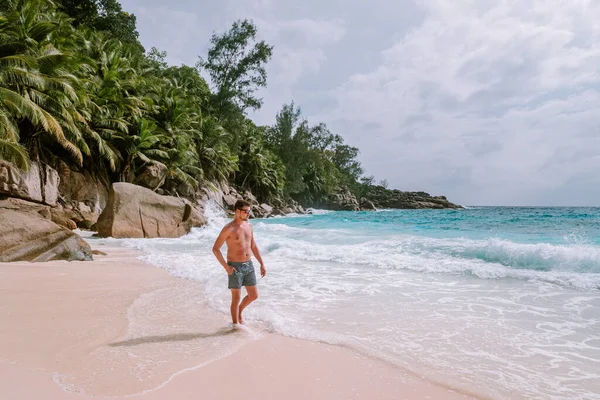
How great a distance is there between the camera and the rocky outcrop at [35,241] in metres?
6.86

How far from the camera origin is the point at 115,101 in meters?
20.8

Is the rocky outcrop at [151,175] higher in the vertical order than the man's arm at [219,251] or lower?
higher

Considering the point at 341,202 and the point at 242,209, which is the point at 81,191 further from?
the point at 341,202

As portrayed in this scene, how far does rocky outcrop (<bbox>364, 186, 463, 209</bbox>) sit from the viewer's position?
8619 cm

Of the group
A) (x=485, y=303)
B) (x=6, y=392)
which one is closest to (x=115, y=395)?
(x=6, y=392)

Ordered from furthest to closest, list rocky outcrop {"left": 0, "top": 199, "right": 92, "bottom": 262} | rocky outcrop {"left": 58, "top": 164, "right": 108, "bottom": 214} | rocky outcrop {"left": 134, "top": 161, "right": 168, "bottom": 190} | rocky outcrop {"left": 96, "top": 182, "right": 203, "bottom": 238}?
rocky outcrop {"left": 134, "top": 161, "right": 168, "bottom": 190}
rocky outcrop {"left": 58, "top": 164, "right": 108, "bottom": 214}
rocky outcrop {"left": 96, "top": 182, "right": 203, "bottom": 238}
rocky outcrop {"left": 0, "top": 199, "right": 92, "bottom": 262}

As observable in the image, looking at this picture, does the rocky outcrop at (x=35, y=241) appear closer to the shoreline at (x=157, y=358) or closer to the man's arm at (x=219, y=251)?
the shoreline at (x=157, y=358)

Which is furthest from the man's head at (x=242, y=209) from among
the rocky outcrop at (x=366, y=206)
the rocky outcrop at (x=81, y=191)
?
the rocky outcrop at (x=366, y=206)

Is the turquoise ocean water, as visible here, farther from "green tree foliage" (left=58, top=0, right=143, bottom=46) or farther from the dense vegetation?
"green tree foliage" (left=58, top=0, right=143, bottom=46)

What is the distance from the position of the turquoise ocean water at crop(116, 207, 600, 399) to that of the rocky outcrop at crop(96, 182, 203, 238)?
4.22 metres

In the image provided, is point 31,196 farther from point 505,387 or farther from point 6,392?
point 505,387

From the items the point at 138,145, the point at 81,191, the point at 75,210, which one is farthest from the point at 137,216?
the point at 138,145

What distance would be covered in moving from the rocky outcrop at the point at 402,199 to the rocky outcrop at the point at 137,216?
74.1 metres

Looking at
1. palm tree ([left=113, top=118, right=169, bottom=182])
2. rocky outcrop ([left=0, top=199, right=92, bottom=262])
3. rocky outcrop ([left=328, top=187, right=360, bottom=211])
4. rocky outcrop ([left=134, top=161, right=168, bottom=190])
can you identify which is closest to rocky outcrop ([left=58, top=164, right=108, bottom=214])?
palm tree ([left=113, top=118, right=169, bottom=182])
